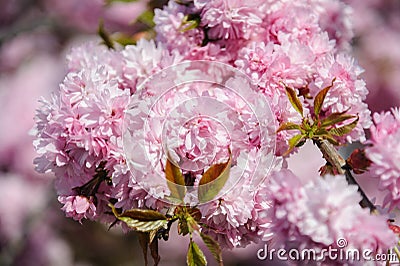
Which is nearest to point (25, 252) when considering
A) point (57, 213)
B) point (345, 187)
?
point (57, 213)

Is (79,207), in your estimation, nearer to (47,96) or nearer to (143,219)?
(143,219)

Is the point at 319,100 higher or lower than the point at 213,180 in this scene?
higher

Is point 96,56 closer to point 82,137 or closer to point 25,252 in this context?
point 82,137

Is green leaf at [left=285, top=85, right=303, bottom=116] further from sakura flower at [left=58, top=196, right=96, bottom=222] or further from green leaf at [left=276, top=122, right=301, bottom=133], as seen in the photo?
sakura flower at [left=58, top=196, right=96, bottom=222]

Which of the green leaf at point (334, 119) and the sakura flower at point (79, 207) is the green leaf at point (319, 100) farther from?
the sakura flower at point (79, 207)

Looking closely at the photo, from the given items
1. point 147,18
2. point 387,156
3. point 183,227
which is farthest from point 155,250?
point 147,18
